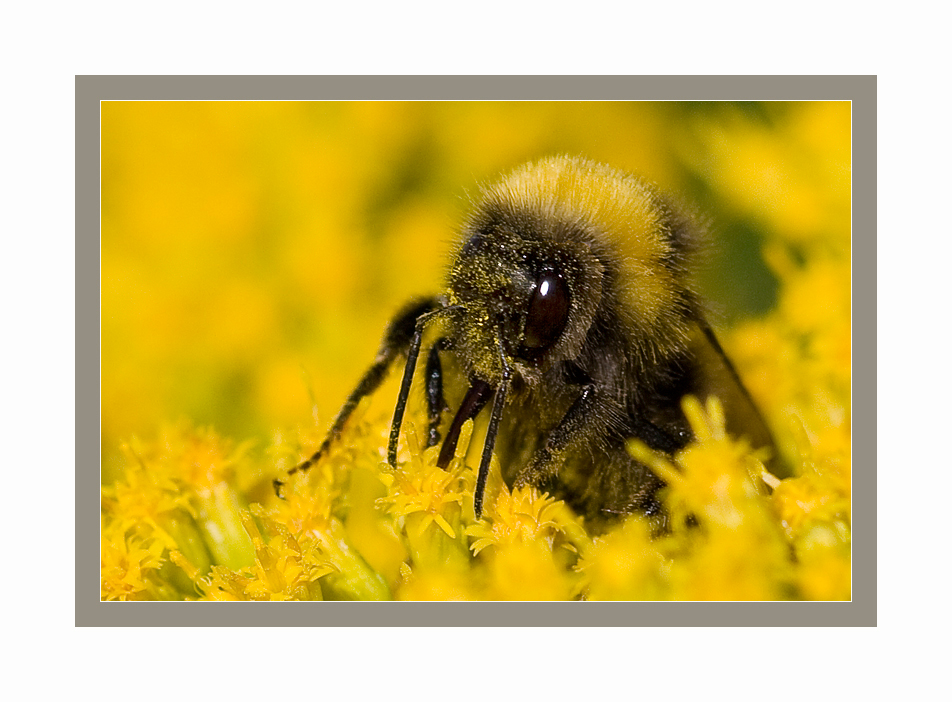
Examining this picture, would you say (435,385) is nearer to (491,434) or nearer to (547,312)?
(491,434)

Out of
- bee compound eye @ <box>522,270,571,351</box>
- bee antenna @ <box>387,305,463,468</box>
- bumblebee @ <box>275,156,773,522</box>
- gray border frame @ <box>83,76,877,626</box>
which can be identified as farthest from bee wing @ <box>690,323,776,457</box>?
bee antenna @ <box>387,305,463,468</box>

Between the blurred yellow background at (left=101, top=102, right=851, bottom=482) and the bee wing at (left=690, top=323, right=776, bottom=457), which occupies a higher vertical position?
the blurred yellow background at (left=101, top=102, right=851, bottom=482)

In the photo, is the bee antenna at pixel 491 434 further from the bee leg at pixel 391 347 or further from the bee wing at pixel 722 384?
the bee wing at pixel 722 384

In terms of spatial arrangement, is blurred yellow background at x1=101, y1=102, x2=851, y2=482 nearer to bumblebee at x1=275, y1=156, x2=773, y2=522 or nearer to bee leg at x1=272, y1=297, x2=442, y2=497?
bee leg at x1=272, y1=297, x2=442, y2=497

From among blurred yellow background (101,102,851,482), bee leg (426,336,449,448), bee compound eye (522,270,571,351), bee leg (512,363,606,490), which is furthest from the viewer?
blurred yellow background (101,102,851,482)

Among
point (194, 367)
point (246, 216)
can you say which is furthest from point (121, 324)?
point (246, 216)
